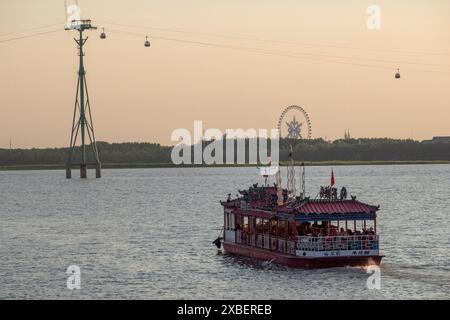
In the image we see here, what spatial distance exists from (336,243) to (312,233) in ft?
8.26

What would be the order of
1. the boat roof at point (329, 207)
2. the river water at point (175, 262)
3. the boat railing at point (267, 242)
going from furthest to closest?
the boat railing at point (267, 242), the boat roof at point (329, 207), the river water at point (175, 262)

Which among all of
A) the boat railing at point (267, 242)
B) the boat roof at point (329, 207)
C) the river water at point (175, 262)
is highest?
the boat roof at point (329, 207)

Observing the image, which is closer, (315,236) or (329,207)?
(315,236)

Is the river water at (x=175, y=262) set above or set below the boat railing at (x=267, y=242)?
below

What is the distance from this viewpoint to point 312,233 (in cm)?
6669

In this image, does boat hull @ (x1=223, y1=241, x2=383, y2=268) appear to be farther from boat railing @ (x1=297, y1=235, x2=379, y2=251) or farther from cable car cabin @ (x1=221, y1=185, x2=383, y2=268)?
boat railing @ (x1=297, y1=235, x2=379, y2=251)

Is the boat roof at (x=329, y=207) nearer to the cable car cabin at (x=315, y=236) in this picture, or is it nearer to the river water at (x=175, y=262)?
the cable car cabin at (x=315, y=236)

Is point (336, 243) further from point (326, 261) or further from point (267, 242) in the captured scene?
point (267, 242)

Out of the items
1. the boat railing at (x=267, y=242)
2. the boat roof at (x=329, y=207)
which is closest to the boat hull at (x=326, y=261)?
the boat railing at (x=267, y=242)

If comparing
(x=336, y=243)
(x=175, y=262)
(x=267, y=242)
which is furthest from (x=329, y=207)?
(x=175, y=262)

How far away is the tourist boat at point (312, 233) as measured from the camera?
2537 inches
